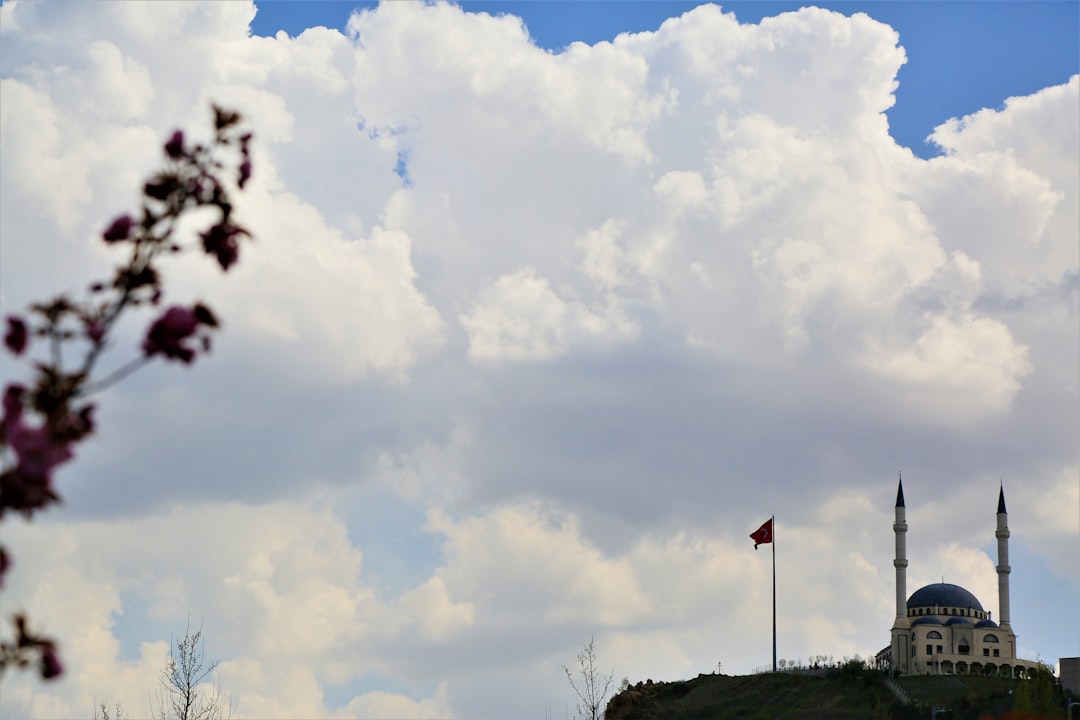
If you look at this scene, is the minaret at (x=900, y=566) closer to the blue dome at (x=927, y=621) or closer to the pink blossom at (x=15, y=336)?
the blue dome at (x=927, y=621)

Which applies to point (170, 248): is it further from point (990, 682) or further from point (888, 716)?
point (990, 682)

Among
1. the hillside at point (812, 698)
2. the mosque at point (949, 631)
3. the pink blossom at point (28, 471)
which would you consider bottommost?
the pink blossom at point (28, 471)

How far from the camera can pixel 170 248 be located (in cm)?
844

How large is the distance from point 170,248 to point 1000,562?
4547 inches

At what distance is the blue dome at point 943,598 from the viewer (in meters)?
116

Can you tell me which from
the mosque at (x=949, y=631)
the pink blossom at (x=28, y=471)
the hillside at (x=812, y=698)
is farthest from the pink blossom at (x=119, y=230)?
the mosque at (x=949, y=631)

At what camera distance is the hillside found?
90438mm

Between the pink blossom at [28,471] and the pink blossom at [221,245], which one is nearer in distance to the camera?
the pink blossom at [28,471]

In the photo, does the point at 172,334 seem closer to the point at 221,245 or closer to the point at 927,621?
the point at 221,245

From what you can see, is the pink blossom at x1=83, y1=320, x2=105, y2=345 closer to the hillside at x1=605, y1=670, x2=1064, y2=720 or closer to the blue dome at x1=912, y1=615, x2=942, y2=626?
the hillside at x1=605, y1=670, x2=1064, y2=720

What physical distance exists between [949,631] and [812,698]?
20936 millimetres

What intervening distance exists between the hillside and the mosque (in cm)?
761

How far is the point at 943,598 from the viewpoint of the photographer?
11638cm

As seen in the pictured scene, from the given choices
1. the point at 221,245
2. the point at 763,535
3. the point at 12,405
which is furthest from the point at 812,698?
the point at 12,405
